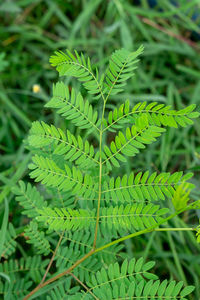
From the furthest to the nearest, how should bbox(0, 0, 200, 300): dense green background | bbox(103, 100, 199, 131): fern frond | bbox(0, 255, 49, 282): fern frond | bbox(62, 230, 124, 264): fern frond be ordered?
bbox(0, 0, 200, 300): dense green background, bbox(0, 255, 49, 282): fern frond, bbox(62, 230, 124, 264): fern frond, bbox(103, 100, 199, 131): fern frond

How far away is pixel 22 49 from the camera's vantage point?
78.9 inches

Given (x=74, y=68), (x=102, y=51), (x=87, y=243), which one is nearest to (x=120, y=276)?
(x=87, y=243)

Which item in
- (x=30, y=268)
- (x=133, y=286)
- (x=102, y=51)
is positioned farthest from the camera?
(x=102, y=51)

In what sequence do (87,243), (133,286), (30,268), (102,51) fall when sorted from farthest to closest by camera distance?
(102,51)
(30,268)
(87,243)
(133,286)

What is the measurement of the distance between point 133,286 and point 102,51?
143cm

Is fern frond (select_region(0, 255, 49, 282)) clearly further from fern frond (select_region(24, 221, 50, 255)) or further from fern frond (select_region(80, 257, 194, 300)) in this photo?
fern frond (select_region(80, 257, 194, 300))

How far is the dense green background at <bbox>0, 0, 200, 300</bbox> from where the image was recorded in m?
1.68

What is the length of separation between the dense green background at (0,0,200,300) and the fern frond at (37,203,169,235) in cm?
74

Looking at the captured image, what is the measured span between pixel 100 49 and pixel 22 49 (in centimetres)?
45

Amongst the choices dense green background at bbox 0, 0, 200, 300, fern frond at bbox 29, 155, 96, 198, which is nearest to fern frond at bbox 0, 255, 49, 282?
fern frond at bbox 29, 155, 96, 198

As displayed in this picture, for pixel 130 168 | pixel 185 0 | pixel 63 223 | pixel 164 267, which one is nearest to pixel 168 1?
pixel 185 0

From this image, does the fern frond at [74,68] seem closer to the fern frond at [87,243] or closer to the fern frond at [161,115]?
the fern frond at [161,115]

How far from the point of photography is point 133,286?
0.77 meters

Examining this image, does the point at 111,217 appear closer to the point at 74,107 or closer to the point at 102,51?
the point at 74,107
